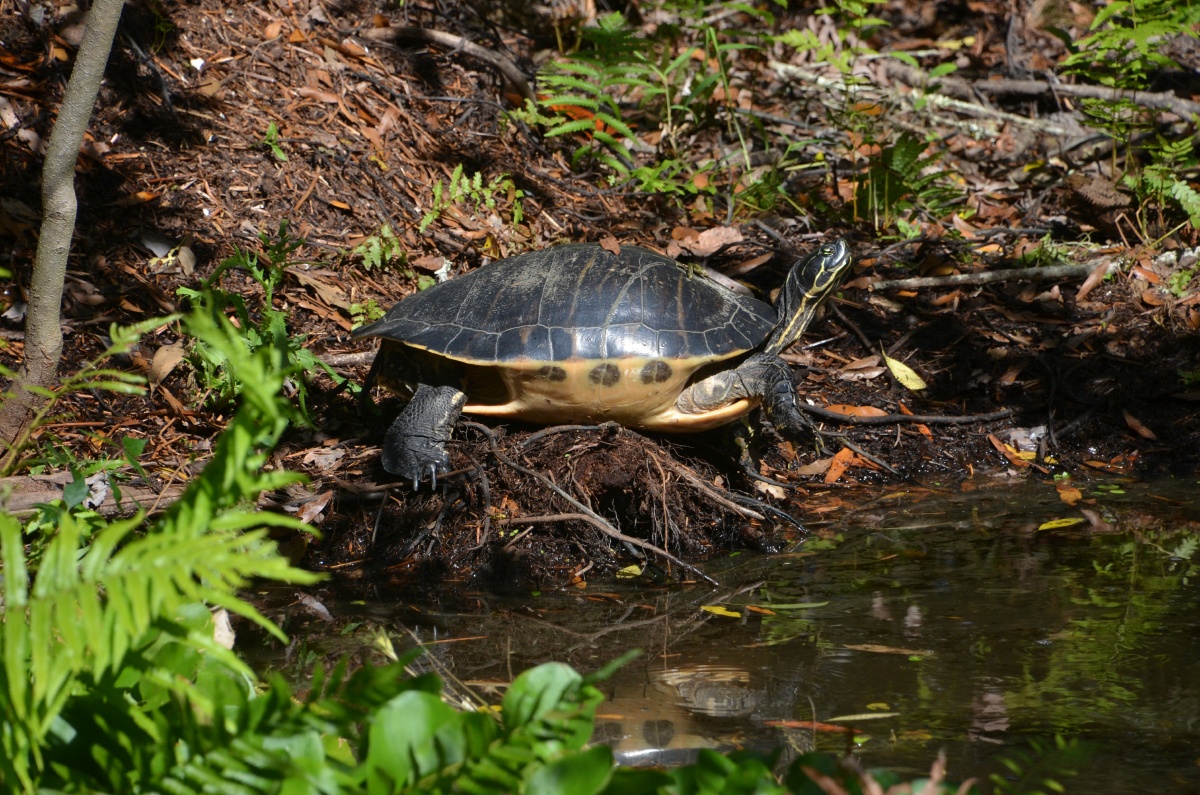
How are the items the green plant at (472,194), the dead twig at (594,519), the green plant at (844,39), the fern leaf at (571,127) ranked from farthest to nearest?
the green plant at (844,39)
the fern leaf at (571,127)
the green plant at (472,194)
the dead twig at (594,519)

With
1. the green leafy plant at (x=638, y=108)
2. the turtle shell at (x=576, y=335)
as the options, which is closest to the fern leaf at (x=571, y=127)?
the green leafy plant at (x=638, y=108)

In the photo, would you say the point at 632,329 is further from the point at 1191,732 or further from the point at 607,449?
the point at 1191,732

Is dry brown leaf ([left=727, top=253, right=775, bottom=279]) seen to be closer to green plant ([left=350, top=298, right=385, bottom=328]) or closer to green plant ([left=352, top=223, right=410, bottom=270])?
green plant ([left=352, top=223, right=410, bottom=270])

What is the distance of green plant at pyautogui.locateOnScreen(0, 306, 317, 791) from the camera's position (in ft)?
4.97

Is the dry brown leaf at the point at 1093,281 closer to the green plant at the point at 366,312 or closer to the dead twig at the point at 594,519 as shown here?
the dead twig at the point at 594,519

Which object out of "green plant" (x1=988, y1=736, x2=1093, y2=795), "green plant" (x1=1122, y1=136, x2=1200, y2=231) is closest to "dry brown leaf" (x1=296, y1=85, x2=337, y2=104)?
"green plant" (x1=1122, y1=136, x2=1200, y2=231)

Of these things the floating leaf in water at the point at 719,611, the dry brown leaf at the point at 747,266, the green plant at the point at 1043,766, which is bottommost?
the green plant at the point at 1043,766

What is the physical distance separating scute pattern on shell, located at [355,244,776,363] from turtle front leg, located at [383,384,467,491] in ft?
0.85

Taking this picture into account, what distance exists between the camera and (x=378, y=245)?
235 inches

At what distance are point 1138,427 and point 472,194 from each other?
4253 millimetres

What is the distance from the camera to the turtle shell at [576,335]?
4.39 metres

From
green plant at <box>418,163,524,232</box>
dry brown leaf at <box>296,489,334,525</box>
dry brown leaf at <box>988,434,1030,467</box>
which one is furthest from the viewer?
green plant at <box>418,163,524,232</box>

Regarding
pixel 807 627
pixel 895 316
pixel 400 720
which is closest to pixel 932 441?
pixel 895 316

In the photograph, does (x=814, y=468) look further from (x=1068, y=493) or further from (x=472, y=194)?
(x=472, y=194)
